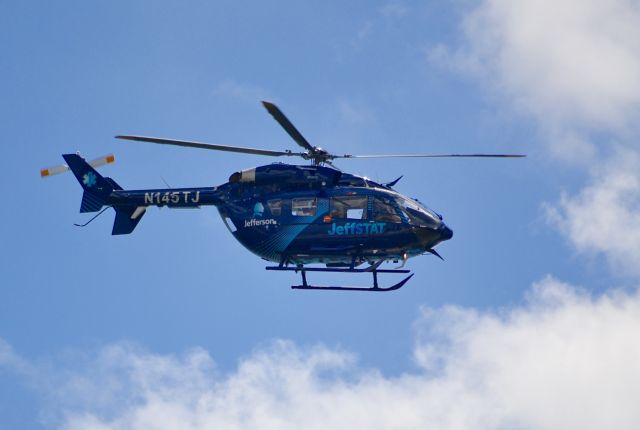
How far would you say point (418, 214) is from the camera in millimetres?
25000

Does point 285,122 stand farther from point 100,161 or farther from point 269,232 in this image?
point 100,161

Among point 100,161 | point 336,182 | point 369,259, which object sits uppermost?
point 100,161

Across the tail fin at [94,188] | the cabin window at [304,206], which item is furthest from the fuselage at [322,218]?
the tail fin at [94,188]

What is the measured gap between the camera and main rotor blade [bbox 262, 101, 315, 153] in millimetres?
23078

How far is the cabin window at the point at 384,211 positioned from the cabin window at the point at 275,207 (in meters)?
2.30

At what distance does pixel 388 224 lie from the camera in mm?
24859

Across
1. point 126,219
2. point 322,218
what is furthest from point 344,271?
point 126,219

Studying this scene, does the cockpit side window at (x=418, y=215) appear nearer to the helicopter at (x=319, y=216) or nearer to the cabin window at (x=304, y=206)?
the helicopter at (x=319, y=216)

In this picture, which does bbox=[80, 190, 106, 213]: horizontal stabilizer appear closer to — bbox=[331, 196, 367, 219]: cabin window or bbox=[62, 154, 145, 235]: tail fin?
bbox=[62, 154, 145, 235]: tail fin

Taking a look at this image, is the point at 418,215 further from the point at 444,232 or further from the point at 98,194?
the point at 98,194

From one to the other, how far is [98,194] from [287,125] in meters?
6.97

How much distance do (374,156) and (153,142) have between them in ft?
→ 16.6

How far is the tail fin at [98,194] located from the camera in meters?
28.2

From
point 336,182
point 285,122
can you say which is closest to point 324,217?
point 336,182
